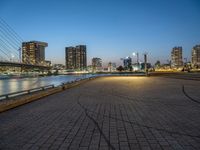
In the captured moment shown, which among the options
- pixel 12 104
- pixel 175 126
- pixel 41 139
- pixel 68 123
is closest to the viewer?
pixel 41 139

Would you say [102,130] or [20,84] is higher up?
[102,130]

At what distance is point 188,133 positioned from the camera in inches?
219

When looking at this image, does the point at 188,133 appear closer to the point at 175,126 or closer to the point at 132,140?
the point at 175,126

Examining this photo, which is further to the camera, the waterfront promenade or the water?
the water

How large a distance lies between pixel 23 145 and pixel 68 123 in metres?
2.08

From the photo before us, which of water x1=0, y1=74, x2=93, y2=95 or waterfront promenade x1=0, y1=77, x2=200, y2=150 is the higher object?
waterfront promenade x1=0, y1=77, x2=200, y2=150

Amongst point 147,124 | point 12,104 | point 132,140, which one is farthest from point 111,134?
point 12,104

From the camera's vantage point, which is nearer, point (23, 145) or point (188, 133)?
point (23, 145)

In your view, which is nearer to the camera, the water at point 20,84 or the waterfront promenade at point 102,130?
the waterfront promenade at point 102,130

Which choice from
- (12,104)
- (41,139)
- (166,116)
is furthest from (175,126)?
(12,104)

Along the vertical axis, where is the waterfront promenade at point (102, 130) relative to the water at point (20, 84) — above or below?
above

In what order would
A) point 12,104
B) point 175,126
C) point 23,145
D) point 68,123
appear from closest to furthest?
point 23,145 < point 175,126 < point 68,123 < point 12,104

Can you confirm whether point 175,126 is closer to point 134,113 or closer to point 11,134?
point 134,113

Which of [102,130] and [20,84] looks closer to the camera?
[102,130]
